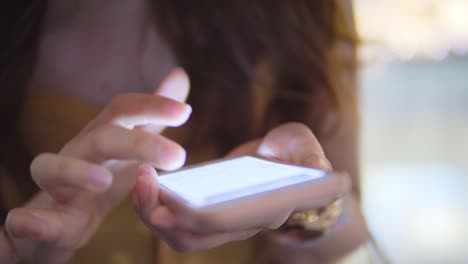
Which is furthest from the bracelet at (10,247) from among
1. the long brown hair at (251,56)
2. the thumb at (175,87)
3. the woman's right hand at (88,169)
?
the long brown hair at (251,56)

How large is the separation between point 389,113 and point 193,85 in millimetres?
1064

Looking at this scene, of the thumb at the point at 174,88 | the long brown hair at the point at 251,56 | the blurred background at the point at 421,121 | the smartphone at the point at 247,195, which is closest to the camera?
the smartphone at the point at 247,195

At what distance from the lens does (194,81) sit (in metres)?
0.46

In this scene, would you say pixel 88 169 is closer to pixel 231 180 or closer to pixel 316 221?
pixel 231 180

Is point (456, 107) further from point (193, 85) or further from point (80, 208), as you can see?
point (80, 208)

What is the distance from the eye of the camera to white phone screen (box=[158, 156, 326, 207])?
18cm

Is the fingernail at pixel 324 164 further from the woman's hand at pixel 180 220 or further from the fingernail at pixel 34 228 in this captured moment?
the fingernail at pixel 34 228

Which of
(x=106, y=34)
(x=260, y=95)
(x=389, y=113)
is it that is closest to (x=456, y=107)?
(x=389, y=113)

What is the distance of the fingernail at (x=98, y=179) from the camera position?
20 centimetres

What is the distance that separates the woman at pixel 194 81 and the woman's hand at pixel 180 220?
29 mm

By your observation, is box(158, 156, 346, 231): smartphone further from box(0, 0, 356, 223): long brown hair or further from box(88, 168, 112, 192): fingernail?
box(0, 0, 356, 223): long brown hair

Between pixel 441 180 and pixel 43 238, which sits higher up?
pixel 43 238

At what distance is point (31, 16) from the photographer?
0.41 meters

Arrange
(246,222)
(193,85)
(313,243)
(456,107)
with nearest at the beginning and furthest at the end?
(246,222) → (313,243) → (193,85) → (456,107)
